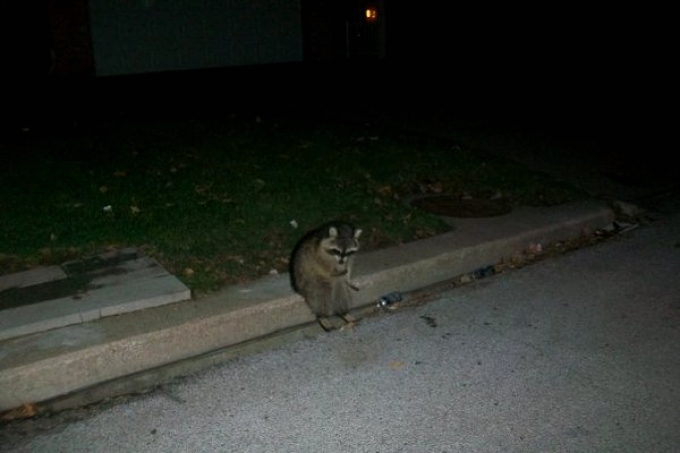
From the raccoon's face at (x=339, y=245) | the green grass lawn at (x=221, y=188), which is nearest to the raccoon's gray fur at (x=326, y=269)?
the raccoon's face at (x=339, y=245)

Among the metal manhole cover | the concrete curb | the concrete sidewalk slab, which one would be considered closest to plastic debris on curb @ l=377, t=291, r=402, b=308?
the concrete curb

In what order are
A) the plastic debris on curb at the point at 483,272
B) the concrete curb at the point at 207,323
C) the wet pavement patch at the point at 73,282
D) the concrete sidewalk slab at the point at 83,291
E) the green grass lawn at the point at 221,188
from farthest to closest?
the plastic debris on curb at the point at 483,272
the green grass lawn at the point at 221,188
the wet pavement patch at the point at 73,282
the concrete sidewalk slab at the point at 83,291
the concrete curb at the point at 207,323

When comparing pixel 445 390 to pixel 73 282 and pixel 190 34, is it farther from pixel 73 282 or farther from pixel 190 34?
pixel 190 34

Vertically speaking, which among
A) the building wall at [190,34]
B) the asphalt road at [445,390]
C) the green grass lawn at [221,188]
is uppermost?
the building wall at [190,34]

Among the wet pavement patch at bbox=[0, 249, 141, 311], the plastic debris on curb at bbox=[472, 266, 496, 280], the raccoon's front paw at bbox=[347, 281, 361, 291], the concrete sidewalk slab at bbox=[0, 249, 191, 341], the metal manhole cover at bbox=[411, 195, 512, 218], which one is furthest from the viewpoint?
the metal manhole cover at bbox=[411, 195, 512, 218]

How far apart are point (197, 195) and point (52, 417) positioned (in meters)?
3.46

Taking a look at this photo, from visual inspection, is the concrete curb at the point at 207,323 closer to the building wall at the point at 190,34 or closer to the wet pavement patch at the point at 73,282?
the wet pavement patch at the point at 73,282

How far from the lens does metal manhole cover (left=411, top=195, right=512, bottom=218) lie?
702 centimetres

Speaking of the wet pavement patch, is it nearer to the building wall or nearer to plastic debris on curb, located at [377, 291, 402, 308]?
plastic debris on curb, located at [377, 291, 402, 308]

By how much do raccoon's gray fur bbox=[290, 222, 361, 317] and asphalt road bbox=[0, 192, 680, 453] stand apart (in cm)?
25

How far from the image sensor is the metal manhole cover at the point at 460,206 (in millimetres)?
7020

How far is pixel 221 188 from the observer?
727 centimetres

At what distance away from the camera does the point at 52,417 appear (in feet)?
12.8

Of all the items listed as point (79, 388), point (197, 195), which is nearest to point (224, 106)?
point (197, 195)
